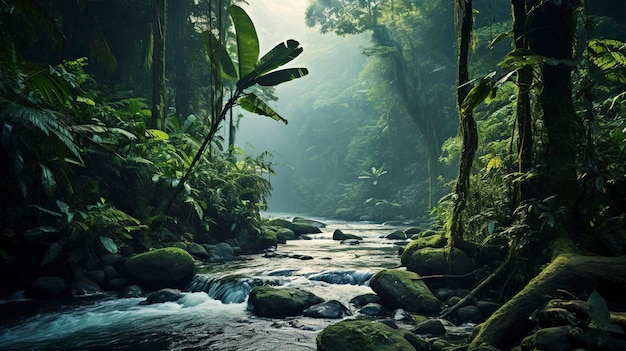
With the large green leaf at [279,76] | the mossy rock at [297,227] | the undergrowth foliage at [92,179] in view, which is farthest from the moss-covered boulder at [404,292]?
the mossy rock at [297,227]

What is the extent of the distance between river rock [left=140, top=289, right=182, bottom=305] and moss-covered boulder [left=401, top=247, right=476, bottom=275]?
15.0 feet

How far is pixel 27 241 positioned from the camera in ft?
24.8

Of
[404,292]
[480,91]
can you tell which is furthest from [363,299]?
[480,91]

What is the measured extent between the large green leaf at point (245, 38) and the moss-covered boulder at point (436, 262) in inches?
229

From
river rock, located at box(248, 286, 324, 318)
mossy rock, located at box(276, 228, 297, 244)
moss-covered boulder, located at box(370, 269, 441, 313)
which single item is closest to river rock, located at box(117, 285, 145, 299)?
river rock, located at box(248, 286, 324, 318)

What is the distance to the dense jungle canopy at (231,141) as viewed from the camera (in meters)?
4.70

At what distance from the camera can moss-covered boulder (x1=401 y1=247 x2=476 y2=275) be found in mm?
7121

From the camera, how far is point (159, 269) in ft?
27.6

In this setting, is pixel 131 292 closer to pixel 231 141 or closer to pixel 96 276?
pixel 96 276

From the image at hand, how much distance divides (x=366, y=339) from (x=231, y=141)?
1426 centimetres

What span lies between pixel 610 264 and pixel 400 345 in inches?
87.4

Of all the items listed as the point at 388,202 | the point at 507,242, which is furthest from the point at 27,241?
the point at 388,202

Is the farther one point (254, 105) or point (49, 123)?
point (254, 105)

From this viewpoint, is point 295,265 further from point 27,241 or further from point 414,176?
point 414,176
